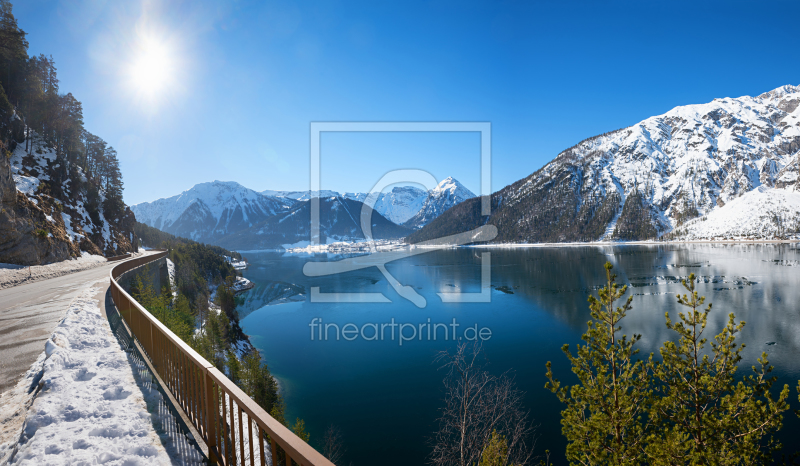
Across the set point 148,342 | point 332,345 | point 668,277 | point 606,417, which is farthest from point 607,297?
point 668,277

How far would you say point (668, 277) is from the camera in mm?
61000

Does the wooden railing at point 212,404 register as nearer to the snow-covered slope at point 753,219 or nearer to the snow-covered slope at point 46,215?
the snow-covered slope at point 46,215

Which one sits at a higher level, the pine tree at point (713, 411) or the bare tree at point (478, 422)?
the pine tree at point (713, 411)

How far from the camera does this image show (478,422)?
60.4ft

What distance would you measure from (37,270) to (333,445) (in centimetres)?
2542

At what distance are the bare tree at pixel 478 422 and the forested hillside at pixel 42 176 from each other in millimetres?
32361

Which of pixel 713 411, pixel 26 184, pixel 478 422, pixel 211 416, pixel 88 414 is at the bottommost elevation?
pixel 478 422

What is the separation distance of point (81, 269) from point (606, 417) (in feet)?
132

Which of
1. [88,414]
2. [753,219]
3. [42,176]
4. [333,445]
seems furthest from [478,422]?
[753,219]

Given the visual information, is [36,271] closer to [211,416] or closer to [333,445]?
[333,445]

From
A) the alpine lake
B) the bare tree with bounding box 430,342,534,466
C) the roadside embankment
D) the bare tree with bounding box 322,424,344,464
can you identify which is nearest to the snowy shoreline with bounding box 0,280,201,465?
the bare tree with bounding box 430,342,534,466

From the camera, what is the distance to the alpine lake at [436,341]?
1967 centimetres

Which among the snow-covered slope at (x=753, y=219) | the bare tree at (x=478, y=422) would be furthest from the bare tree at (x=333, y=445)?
the snow-covered slope at (x=753, y=219)

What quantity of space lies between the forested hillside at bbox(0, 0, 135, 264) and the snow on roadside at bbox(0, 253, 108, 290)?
92 centimetres
